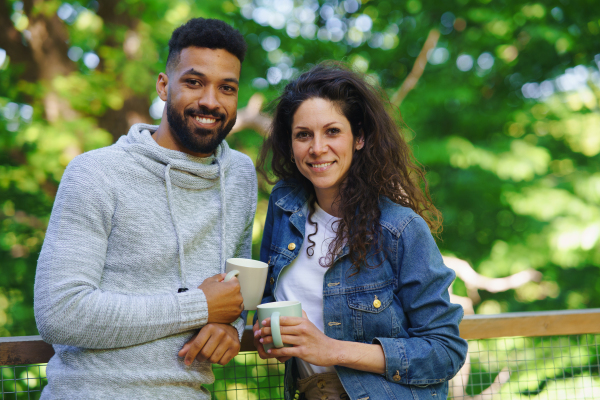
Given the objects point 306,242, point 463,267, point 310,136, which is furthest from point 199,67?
point 463,267

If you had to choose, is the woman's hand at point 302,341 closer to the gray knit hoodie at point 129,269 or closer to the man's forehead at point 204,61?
the gray knit hoodie at point 129,269

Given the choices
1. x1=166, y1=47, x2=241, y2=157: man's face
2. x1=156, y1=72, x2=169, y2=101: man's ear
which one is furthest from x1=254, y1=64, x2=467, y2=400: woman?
x1=156, y1=72, x2=169, y2=101: man's ear

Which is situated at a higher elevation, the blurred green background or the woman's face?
the blurred green background

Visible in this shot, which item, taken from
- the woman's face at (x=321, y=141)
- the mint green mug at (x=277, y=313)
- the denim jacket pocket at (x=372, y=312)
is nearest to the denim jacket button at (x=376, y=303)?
the denim jacket pocket at (x=372, y=312)

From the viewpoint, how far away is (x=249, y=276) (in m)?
1.49

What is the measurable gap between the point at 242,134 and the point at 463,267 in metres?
2.61

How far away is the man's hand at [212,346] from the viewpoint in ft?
4.82

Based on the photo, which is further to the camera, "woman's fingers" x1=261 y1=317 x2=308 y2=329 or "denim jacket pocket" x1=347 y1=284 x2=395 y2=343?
"denim jacket pocket" x1=347 y1=284 x2=395 y2=343

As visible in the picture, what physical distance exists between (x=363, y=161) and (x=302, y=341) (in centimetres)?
70

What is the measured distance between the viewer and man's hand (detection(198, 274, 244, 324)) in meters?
1.47

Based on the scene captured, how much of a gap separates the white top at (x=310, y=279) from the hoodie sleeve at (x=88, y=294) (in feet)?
1.13

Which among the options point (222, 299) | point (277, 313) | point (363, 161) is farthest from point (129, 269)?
point (363, 161)

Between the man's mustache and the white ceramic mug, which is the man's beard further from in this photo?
the white ceramic mug

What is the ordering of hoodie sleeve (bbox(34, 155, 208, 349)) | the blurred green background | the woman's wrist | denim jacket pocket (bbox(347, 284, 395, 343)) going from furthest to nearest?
the blurred green background < denim jacket pocket (bbox(347, 284, 395, 343)) < the woman's wrist < hoodie sleeve (bbox(34, 155, 208, 349))
